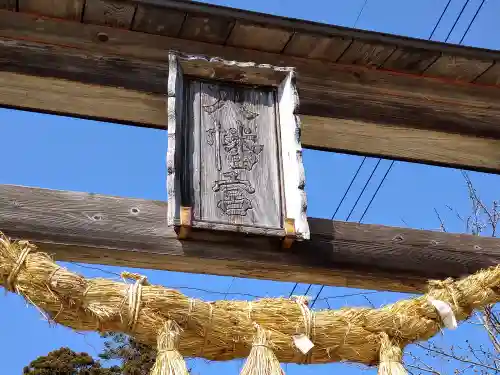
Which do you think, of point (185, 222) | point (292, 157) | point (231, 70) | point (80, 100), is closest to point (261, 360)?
point (185, 222)

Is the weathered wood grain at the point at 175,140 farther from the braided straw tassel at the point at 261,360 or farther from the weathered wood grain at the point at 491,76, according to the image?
the weathered wood grain at the point at 491,76

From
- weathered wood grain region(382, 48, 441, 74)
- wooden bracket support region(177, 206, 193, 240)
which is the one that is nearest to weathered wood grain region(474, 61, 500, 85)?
weathered wood grain region(382, 48, 441, 74)

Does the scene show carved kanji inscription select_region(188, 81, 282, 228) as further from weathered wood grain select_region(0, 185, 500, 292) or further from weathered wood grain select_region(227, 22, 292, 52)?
weathered wood grain select_region(227, 22, 292, 52)

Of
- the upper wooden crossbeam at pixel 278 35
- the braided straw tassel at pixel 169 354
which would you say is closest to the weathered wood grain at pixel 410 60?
the upper wooden crossbeam at pixel 278 35

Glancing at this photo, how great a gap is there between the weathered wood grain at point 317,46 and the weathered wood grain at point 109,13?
73 centimetres

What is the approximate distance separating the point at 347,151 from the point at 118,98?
3.48 feet

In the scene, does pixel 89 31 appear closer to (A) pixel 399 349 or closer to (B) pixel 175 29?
(B) pixel 175 29

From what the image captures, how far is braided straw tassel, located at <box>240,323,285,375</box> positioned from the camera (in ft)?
7.54

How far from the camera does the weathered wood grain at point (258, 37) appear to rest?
10.6ft

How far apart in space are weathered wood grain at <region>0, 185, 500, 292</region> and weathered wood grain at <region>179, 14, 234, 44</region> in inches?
34.5

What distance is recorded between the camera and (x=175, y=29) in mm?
3221

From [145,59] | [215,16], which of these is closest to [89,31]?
[145,59]

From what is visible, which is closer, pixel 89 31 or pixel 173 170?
pixel 173 170

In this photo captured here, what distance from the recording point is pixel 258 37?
129 inches
